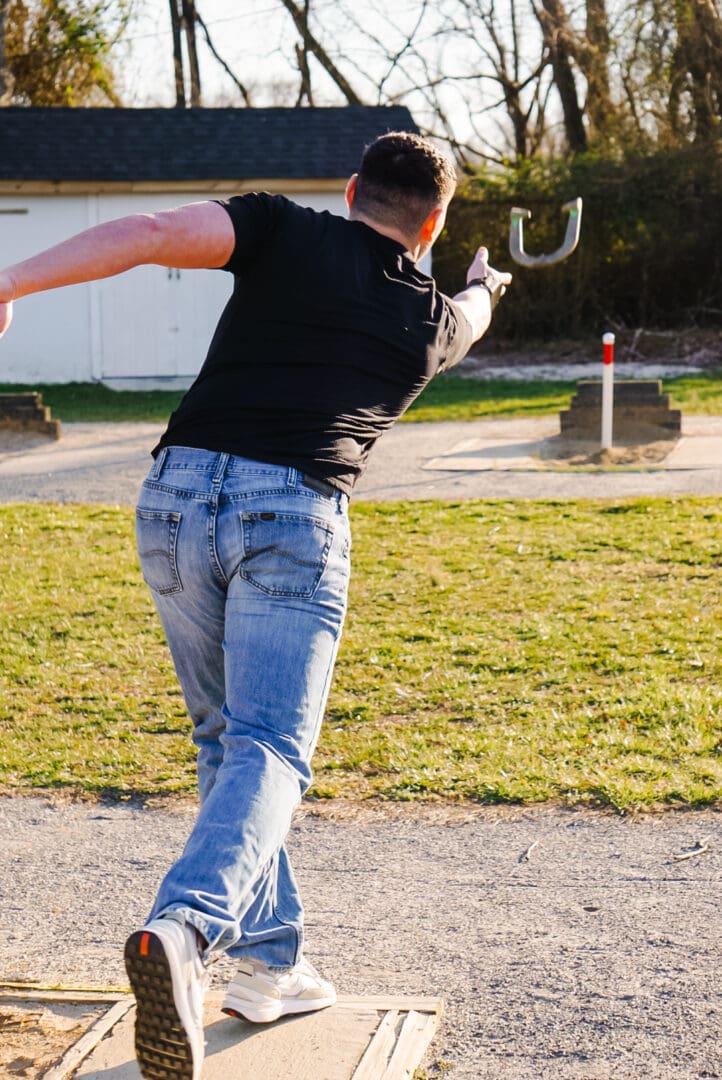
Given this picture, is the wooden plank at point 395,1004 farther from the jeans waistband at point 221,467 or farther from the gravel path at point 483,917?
the jeans waistband at point 221,467

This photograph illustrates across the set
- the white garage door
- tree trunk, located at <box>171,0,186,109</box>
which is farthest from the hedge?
tree trunk, located at <box>171,0,186,109</box>

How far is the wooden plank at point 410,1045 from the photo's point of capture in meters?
2.65

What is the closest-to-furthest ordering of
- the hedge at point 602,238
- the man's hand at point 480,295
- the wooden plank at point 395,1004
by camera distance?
the wooden plank at point 395,1004 < the man's hand at point 480,295 < the hedge at point 602,238

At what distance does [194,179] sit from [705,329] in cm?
970

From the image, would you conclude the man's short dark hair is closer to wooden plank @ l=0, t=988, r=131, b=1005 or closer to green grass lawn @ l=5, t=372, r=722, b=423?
wooden plank @ l=0, t=988, r=131, b=1005

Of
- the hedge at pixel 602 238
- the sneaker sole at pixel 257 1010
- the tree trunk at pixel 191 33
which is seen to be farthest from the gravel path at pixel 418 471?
the tree trunk at pixel 191 33

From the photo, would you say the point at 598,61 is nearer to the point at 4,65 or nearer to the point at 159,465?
the point at 4,65

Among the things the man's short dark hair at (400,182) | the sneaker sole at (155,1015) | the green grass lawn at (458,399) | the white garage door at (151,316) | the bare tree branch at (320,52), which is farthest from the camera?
the bare tree branch at (320,52)

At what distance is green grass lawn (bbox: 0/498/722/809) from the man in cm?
201

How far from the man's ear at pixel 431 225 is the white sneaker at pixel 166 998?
152 centimetres

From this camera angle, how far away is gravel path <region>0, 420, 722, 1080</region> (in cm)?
283

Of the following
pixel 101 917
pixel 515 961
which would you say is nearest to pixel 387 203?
pixel 515 961

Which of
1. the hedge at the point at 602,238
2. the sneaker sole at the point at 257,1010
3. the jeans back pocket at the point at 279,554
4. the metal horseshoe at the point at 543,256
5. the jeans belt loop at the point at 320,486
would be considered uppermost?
the hedge at the point at 602,238

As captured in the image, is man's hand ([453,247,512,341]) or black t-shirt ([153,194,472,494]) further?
man's hand ([453,247,512,341])
